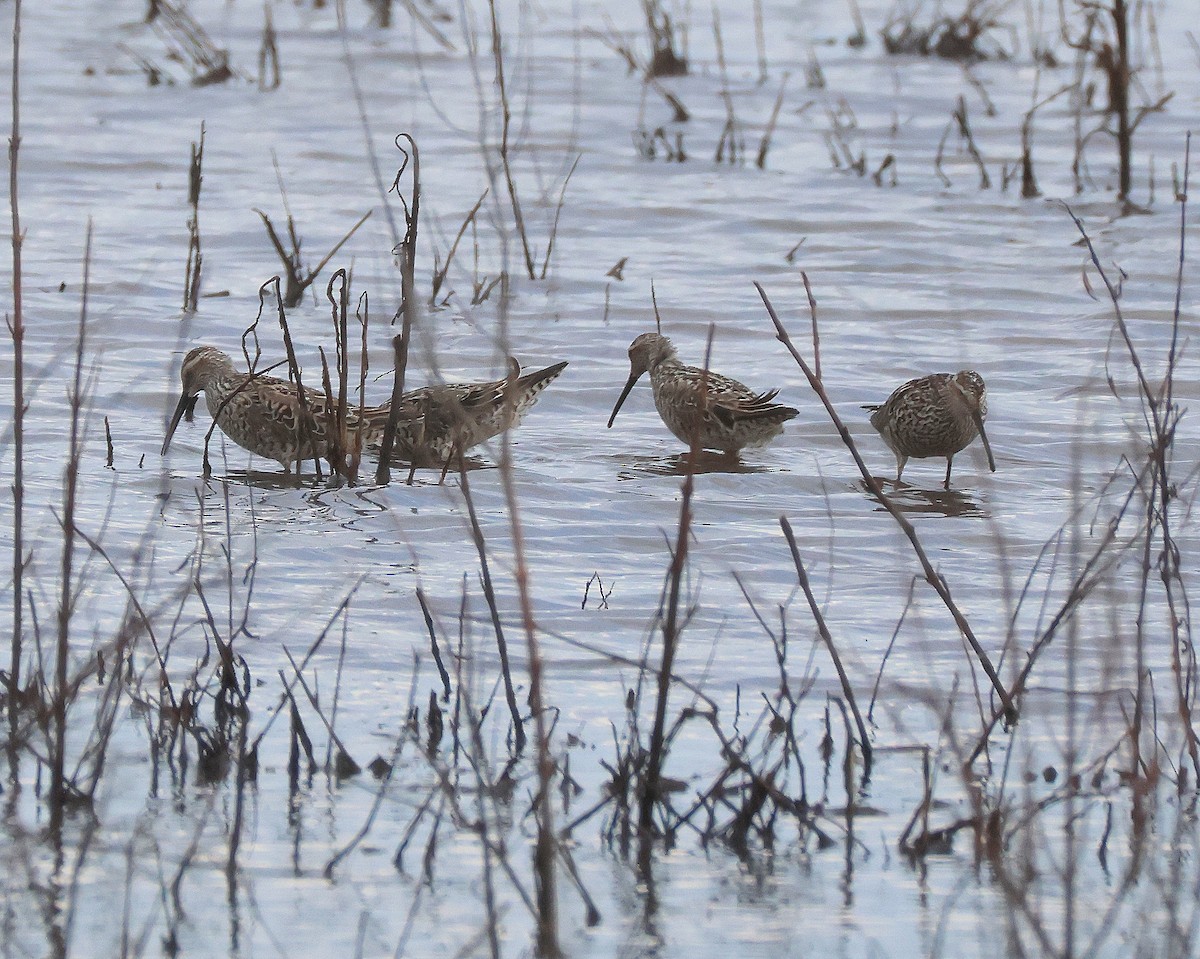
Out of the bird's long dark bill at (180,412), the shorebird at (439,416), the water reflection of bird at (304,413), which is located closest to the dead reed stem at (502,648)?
the water reflection of bird at (304,413)

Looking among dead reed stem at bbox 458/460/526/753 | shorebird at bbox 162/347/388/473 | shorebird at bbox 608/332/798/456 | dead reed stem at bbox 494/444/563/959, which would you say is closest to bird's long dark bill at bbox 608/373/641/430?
shorebird at bbox 608/332/798/456

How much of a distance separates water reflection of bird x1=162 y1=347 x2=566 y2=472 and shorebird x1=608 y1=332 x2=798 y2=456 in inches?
19.9

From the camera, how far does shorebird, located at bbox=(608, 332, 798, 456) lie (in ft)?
25.4

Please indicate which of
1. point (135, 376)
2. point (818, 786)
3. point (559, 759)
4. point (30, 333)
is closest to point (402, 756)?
point (559, 759)

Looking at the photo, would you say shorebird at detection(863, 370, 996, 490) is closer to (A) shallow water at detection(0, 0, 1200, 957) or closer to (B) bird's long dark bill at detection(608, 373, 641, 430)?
(A) shallow water at detection(0, 0, 1200, 957)

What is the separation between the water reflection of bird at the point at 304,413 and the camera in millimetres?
7344

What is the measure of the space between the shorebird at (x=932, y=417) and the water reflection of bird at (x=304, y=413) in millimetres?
1425

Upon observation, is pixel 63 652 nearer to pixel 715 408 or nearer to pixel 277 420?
pixel 277 420

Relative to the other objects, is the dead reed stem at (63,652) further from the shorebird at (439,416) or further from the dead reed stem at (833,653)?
the shorebird at (439,416)

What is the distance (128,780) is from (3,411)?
408 centimetres

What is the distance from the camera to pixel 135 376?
8.60 metres

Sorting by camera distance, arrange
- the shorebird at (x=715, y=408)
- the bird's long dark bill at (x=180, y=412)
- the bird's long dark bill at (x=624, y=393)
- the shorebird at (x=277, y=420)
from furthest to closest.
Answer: the bird's long dark bill at (x=624, y=393)
the shorebird at (x=715, y=408)
the shorebird at (x=277, y=420)
the bird's long dark bill at (x=180, y=412)

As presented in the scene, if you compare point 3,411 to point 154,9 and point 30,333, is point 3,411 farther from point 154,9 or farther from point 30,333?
point 154,9

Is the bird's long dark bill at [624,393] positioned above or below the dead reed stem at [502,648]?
below
